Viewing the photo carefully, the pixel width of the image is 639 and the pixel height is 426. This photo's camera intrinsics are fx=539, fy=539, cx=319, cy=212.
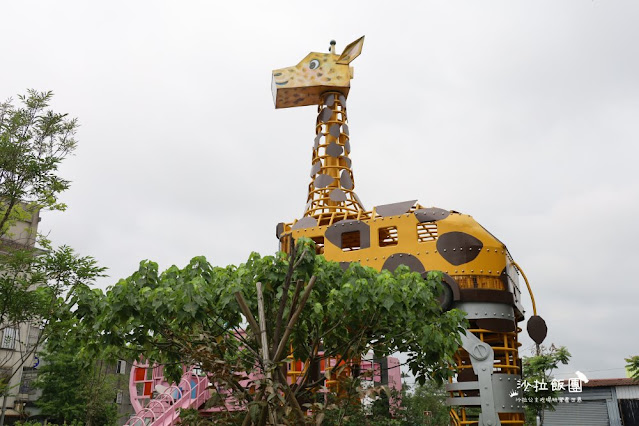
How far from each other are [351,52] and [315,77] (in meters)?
1.71

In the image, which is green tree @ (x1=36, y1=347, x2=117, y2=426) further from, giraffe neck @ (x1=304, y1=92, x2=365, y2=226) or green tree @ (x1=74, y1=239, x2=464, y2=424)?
green tree @ (x1=74, y1=239, x2=464, y2=424)

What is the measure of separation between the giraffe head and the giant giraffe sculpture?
13.5 feet

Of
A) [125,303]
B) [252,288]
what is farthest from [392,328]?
[125,303]

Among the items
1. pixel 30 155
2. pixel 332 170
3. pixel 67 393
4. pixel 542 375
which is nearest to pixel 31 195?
pixel 30 155

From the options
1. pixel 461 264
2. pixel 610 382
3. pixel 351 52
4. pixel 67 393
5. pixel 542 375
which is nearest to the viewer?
pixel 461 264

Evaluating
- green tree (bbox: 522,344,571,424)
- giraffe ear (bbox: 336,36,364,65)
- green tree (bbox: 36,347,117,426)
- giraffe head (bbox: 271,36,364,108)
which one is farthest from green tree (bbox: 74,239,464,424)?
green tree (bbox: 36,347,117,426)

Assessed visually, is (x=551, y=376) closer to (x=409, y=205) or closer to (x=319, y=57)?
(x=409, y=205)

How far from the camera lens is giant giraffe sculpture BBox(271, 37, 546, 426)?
13469 mm

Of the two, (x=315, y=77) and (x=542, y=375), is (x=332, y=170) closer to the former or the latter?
(x=315, y=77)

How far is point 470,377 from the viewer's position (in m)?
13.8

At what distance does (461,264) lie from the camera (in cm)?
1434

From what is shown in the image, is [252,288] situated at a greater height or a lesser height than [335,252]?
lesser

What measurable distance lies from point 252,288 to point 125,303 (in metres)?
1.89

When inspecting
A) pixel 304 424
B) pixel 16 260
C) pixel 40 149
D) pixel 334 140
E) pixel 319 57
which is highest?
pixel 319 57
